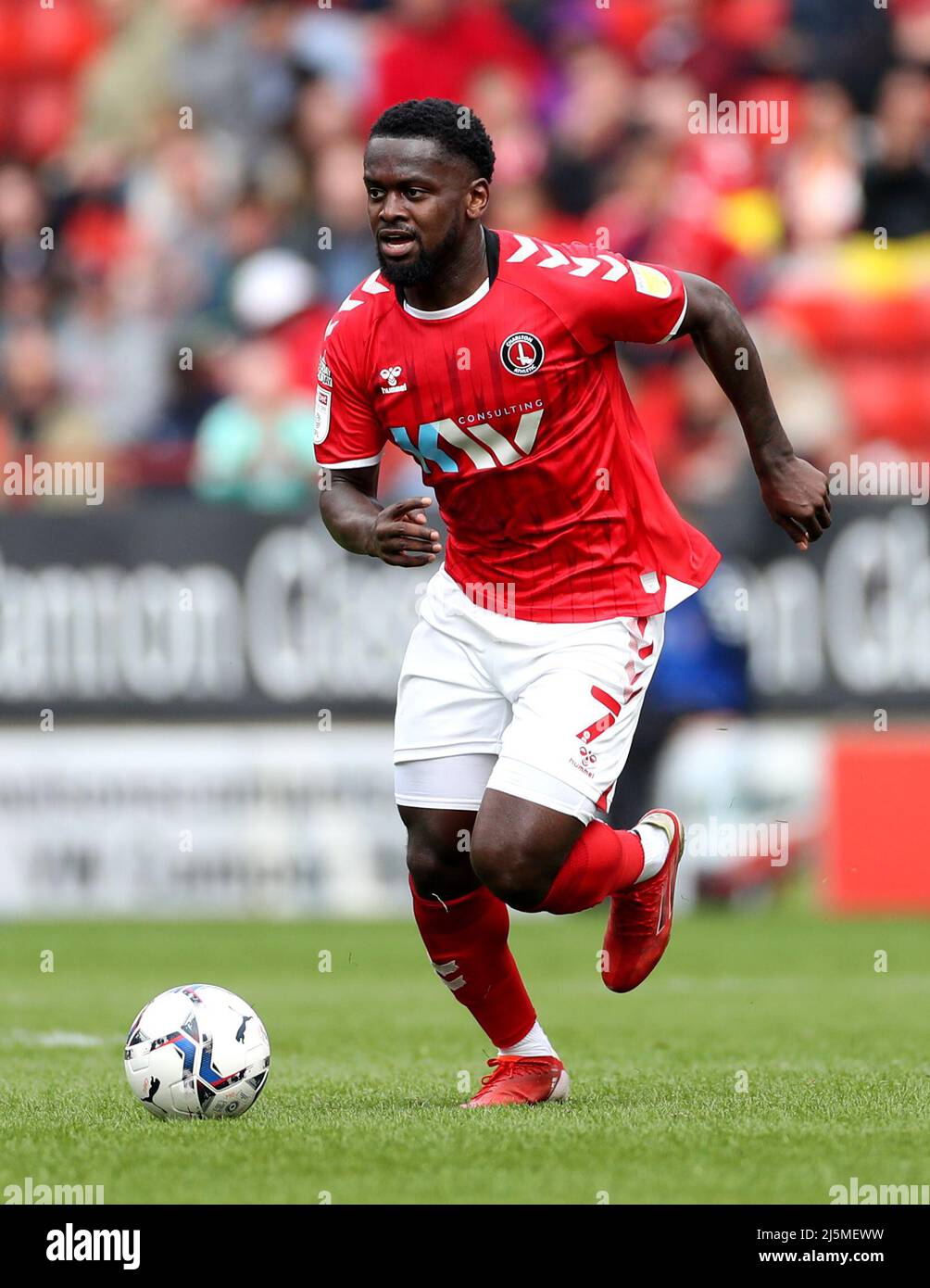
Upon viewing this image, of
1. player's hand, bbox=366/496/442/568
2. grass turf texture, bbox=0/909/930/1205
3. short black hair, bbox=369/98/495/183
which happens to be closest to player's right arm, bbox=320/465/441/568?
player's hand, bbox=366/496/442/568

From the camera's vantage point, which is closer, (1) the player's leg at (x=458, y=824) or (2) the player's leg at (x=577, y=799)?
(2) the player's leg at (x=577, y=799)

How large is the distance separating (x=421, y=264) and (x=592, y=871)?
1597mm

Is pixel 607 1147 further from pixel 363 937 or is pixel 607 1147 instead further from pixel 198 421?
pixel 198 421

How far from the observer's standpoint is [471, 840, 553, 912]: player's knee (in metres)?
5.14

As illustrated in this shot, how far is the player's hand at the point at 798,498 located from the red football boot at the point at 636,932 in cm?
103

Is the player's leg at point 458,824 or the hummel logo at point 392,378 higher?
the hummel logo at point 392,378

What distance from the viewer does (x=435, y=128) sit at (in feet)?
16.8

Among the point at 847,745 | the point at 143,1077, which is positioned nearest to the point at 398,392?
the point at 143,1077

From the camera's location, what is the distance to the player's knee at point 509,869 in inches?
202

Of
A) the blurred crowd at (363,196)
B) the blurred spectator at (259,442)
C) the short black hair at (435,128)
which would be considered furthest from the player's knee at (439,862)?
the blurred crowd at (363,196)

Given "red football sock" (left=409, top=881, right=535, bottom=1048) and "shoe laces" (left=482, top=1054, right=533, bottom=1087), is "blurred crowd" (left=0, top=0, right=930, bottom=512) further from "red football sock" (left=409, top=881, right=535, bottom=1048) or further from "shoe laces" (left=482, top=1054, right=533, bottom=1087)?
"shoe laces" (left=482, top=1054, right=533, bottom=1087)

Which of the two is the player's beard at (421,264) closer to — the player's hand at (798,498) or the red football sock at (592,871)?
the player's hand at (798,498)

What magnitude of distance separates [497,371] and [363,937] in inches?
225

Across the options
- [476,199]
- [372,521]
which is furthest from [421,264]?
[372,521]
